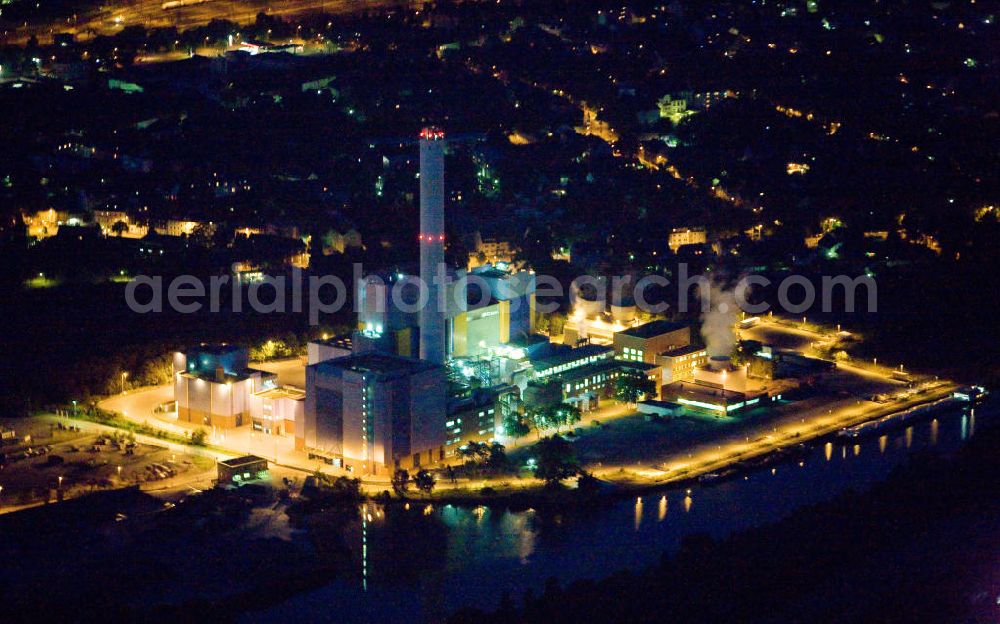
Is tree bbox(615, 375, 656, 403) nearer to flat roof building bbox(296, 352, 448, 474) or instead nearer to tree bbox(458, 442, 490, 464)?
tree bbox(458, 442, 490, 464)

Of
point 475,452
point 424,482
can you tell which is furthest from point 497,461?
point 424,482

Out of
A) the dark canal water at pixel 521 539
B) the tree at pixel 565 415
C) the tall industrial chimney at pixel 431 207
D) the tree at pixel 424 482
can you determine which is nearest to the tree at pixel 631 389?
the tree at pixel 565 415

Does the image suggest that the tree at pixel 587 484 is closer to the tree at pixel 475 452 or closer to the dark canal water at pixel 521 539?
the dark canal water at pixel 521 539

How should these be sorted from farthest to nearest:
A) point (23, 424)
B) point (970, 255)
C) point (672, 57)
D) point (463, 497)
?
point (672, 57) < point (970, 255) < point (23, 424) < point (463, 497)

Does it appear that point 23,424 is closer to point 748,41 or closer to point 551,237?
point 551,237

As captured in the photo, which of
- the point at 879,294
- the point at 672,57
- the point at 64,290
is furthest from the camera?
the point at 672,57

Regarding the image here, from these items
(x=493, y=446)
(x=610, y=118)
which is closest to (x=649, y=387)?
(x=493, y=446)
